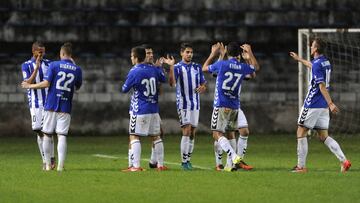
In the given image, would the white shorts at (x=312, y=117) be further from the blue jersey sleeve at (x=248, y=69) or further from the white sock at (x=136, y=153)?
the white sock at (x=136, y=153)

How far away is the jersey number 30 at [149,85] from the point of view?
782 inches

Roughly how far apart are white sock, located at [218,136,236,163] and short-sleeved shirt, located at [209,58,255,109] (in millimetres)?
569

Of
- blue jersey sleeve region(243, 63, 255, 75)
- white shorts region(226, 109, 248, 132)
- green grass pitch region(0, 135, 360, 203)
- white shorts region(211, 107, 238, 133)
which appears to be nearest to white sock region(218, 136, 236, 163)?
white shorts region(211, 107, 238, 133)

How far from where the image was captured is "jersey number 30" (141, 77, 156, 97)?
65.2ft

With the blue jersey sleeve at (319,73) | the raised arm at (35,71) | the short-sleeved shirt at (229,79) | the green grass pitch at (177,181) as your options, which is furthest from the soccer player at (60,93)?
the blue jersey sleeve at (319,73)

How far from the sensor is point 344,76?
31594 millimetres

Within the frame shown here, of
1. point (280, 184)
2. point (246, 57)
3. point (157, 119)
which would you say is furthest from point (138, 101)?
point (280, 184)

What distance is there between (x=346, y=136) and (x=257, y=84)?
2868mm

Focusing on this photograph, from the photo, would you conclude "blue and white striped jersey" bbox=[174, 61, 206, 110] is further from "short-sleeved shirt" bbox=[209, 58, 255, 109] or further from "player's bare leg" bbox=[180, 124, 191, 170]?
"short-sleeved shirt" bbox=[209, 58, 255, 109]

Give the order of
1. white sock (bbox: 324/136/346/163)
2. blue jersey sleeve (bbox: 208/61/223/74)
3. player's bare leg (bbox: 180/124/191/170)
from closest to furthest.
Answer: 1. white sock (bbox: 324/136/346/163)
2. blue jersey sleeve (bbox: 208/61/223/74)
3. player's bare leg (bbox: 180/124/191/170)

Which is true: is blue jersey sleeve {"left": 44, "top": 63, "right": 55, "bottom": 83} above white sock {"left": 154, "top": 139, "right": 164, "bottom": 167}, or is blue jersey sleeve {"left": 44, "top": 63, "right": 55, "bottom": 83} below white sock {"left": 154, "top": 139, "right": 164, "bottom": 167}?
above

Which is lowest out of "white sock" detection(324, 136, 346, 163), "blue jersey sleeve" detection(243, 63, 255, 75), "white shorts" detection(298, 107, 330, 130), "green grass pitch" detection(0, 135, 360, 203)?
"green grass pitch" detection(0, 135, 360, 203)

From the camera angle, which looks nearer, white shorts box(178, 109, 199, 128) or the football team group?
the football team group

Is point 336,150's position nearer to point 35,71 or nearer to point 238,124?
point 238,124
